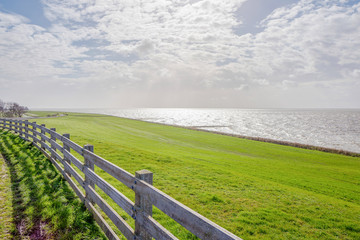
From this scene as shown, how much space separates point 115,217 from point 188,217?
2552mm

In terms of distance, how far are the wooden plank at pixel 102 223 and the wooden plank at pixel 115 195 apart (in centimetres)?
74

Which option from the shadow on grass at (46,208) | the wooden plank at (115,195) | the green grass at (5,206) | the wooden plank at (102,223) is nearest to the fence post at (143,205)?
the wooden plank at (115,195)

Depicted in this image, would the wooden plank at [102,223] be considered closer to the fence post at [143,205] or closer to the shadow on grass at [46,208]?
the shadow on grass at [46,208]

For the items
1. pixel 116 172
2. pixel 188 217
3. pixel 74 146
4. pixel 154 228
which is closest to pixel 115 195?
pixel 116 172

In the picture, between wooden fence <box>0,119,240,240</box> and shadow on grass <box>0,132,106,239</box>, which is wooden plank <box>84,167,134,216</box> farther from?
shadow on grass <box>0,132,106,239</box>

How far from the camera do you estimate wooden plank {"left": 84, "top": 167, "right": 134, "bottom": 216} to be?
12.2 ft

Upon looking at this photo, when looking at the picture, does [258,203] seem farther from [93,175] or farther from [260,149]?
[260,149]

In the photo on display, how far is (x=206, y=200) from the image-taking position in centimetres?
783

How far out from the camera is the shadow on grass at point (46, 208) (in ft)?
15.7

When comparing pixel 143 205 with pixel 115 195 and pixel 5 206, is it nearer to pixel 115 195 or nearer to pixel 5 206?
pixel 115 195

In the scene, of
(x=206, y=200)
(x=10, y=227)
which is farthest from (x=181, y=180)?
(x=10, y=227)

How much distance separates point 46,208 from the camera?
Result: 5754mm

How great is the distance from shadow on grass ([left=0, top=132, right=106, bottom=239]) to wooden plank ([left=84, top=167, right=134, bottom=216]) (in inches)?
41.8

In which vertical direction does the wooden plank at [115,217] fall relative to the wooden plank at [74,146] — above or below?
below
